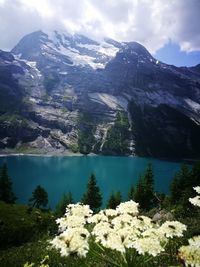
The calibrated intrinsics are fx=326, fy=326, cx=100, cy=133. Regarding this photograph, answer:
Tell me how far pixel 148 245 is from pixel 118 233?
2.80 feet

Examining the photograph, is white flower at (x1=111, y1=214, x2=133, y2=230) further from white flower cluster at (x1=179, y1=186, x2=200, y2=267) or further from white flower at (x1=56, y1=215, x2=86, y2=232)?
white flower cluster at (x1=179, y1=186, x2=200, y2=267)

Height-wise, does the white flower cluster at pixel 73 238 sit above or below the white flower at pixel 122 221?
below

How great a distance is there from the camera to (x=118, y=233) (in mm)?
7223

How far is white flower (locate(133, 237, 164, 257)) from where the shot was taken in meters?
6.49

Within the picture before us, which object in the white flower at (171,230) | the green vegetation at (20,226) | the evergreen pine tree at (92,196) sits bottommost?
the green vegetation at (20,226)

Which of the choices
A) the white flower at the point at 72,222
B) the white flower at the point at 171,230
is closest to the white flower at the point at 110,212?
the white flower at the point at 72,222

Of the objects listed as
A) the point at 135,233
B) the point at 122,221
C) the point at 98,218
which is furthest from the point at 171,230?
the point at 98,218

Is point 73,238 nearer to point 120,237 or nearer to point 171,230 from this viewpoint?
point 120,237

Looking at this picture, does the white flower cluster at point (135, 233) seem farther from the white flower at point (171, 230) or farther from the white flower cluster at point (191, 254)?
the white flower cluster at point (191, 254)

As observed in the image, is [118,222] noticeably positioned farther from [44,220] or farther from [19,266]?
[44,220]

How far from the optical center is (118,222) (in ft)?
26.2

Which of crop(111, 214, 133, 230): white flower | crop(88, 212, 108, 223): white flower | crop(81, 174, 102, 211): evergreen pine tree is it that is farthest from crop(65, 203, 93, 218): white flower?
crop(81, 174, 102, 211): evergreen pine tree

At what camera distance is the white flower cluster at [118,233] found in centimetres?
661

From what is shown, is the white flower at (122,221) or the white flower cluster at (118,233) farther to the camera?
the white flower at (122,221)
